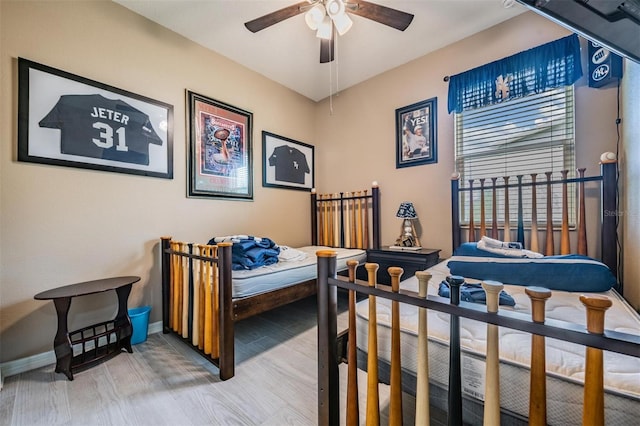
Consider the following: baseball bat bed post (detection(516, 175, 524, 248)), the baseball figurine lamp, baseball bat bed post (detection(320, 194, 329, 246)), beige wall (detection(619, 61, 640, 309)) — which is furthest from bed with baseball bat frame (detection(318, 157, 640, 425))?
baseball bat bed post (detection(320, 194, 329, 246))

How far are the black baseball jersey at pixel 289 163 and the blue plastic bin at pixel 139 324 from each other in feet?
6.75

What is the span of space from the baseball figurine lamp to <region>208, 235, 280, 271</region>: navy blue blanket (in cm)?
142

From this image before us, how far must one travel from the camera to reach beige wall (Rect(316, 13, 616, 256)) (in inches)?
78.4

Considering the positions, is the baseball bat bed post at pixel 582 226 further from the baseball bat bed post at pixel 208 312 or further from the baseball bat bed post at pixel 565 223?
the baseball bat bed post at pixel 208 312

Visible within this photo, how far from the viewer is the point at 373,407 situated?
0.89 m

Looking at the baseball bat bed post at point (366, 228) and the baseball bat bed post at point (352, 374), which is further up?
the baseball bat bed post at point (366, 228)

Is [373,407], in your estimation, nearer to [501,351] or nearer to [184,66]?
[501,351]

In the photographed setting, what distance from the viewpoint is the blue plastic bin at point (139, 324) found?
2010 millimetres

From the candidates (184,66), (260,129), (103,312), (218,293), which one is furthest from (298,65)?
(103,312)

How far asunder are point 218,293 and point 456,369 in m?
1.40

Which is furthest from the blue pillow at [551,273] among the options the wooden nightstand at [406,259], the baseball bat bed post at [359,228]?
the baseball bat bed post at [359,228]

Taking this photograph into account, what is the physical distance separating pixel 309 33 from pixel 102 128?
2.07 metres

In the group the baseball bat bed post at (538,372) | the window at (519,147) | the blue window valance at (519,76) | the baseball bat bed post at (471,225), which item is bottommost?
the baseball bat bed post at (538,372)

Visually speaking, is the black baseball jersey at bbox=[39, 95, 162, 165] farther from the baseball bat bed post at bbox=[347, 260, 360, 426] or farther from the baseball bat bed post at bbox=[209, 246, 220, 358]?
the baseball bat bed post at bbox=[347, 260, 360, 426]
